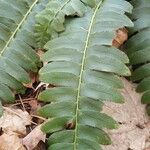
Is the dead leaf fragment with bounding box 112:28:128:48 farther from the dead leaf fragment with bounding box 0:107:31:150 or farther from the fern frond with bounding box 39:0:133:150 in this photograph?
the dead leaf fragment with bounding box 0:107:31:150

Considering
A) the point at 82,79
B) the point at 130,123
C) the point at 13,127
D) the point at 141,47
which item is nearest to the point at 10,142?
the point at 13,127

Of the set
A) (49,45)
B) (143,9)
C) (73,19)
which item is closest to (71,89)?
(49,45)

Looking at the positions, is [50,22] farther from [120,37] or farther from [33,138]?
[33,138]

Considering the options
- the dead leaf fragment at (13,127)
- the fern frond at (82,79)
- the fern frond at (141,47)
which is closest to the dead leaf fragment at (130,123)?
the fern frond at (141,47)

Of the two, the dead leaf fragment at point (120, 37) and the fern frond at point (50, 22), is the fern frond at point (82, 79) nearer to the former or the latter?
the fern frond at point (50, 22)

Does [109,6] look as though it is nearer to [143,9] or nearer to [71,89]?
[143,9]

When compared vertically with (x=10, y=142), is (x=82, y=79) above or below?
above

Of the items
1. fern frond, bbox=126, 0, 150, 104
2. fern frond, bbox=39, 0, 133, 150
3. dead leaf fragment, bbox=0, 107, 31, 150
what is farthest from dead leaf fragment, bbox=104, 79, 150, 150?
dead leaf fragment, bbox=0, 107, 31, 150
